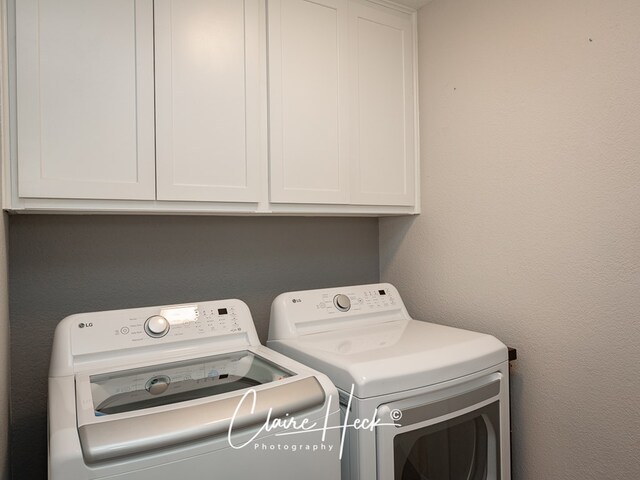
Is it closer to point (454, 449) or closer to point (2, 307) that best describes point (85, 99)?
point (2, 307)

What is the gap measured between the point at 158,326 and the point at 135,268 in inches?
14.5

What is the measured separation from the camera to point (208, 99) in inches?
57.4

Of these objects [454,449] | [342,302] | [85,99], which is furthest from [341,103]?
[454,449]

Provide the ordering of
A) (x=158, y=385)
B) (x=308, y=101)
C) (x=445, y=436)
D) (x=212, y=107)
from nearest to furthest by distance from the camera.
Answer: (x=158, y=385), (x=445, y=436), (x=212, y=107), (x=308, y=101)

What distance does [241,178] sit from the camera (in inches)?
60.0

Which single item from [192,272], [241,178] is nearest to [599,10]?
[241,178]

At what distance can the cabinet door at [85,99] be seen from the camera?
3.97ft

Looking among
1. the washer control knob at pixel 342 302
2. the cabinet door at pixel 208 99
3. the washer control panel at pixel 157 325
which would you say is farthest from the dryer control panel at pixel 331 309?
the cabinet door at pixel 208 99

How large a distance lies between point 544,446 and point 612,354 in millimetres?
433

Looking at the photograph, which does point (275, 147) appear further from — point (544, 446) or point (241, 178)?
point (544, 446)

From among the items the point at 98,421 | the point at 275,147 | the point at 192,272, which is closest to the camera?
the point at 98,421

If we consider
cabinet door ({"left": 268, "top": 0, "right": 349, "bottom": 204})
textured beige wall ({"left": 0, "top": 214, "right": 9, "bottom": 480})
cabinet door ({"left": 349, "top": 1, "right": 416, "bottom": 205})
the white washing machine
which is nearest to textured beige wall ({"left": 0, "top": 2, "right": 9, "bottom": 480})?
textured beige wall ({"left": 0, "top": 214, "right": 9, "bottom": 480})

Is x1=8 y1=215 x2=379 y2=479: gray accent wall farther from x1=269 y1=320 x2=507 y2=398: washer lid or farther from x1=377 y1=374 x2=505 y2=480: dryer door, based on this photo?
x1=377 y1=374 x2=505 y2=480: dryer door

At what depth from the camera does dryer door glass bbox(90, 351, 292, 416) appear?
1.11 m
